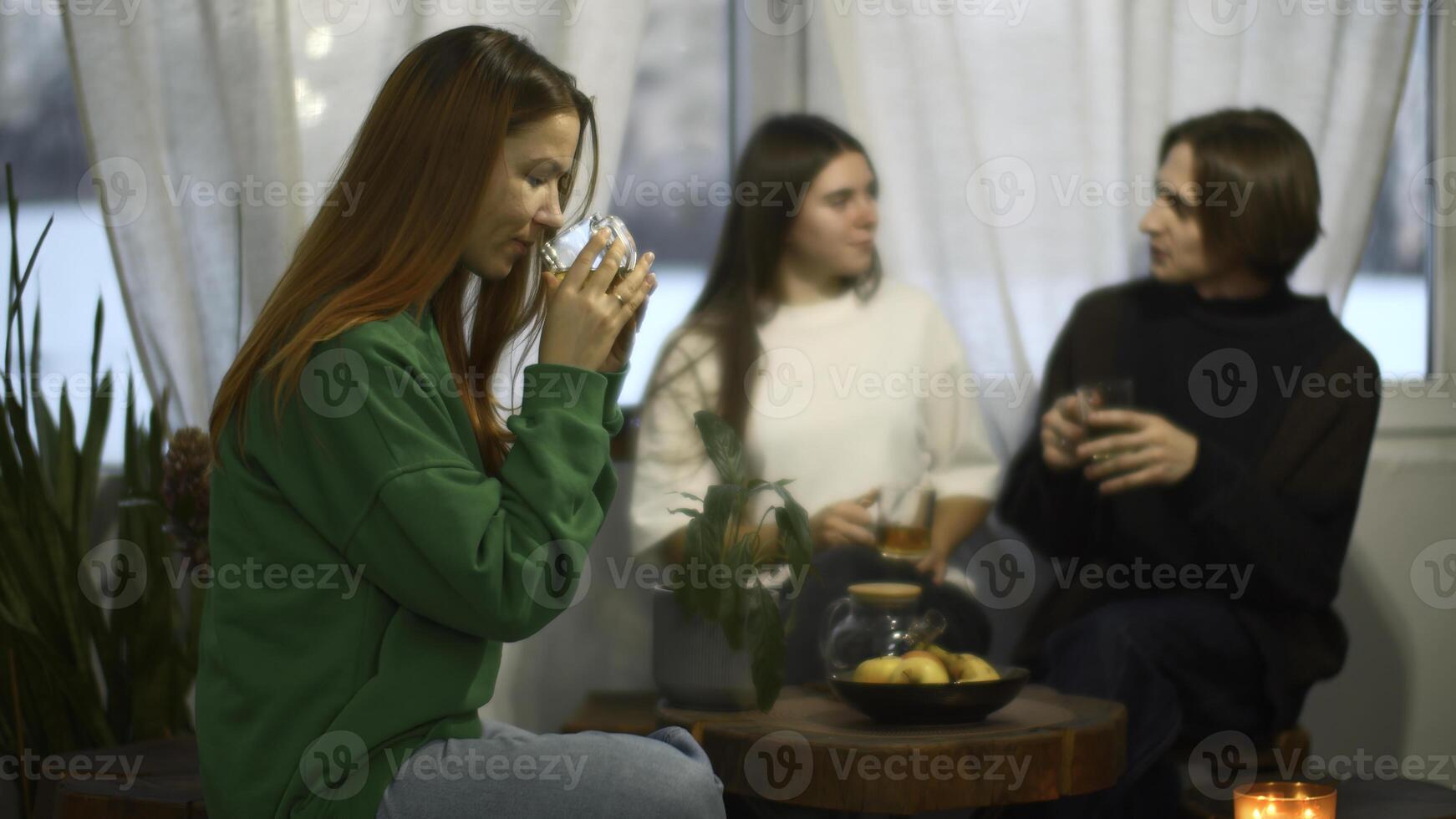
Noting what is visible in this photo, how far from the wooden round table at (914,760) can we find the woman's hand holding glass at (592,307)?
0.52 metres

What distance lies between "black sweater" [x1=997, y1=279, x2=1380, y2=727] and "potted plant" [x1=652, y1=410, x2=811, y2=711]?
2.11 feet

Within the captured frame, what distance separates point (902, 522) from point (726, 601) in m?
0.41

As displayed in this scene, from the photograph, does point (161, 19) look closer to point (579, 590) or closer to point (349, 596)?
point (579, 590)

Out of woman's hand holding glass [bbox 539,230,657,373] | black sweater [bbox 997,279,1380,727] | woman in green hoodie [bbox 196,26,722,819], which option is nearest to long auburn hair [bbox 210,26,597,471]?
woman in green hoodie [bbox 196,26,722,819]

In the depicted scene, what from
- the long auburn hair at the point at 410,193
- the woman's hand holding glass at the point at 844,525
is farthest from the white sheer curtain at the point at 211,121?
the long auburn hair at the point at 410,193

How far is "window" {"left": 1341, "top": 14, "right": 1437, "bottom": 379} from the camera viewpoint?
8.20 ft

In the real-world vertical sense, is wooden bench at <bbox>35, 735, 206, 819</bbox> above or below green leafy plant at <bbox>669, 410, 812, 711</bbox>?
below

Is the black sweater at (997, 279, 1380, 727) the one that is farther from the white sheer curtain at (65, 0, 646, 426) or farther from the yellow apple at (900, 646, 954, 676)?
the white sheer curtain at (65, 0, 646, 426)

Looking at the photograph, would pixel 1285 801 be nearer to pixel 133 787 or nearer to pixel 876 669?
pixel 876 669

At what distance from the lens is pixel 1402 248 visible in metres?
2.51

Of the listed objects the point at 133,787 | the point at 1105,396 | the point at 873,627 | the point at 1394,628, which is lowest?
the point at 1394,628

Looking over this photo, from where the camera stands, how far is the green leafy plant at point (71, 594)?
6.24ft

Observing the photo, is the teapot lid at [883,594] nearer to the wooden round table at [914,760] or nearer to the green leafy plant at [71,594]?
the wooden round table at [914,760]

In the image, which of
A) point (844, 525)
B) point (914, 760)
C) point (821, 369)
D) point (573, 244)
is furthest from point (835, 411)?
point (573, 244)
